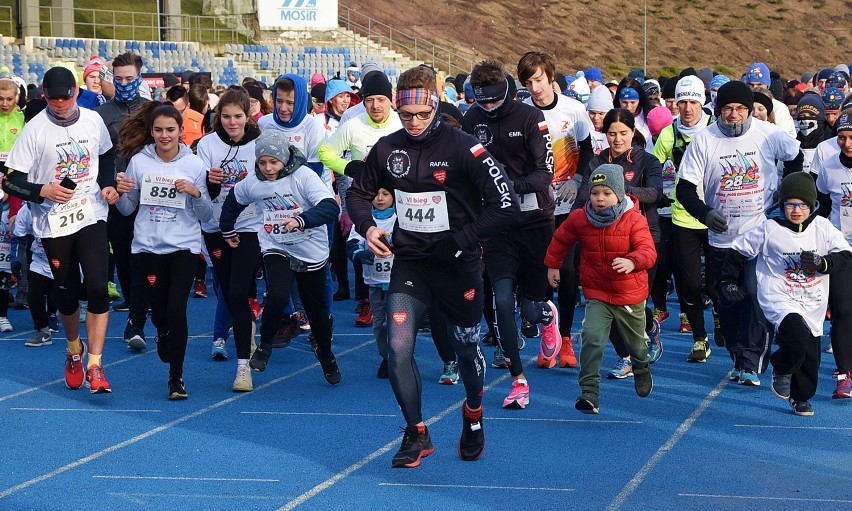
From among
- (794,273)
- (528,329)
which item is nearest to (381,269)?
(528,329)

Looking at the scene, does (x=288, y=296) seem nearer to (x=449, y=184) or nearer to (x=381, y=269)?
(x=381, y=269)

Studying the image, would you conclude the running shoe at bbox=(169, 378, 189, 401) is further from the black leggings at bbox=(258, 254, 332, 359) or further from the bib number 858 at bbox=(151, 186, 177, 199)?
the bib number 858 at bbox=(151, 186, 177, 199)

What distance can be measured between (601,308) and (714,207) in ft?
4.52

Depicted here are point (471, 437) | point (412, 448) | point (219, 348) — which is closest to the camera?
point (412, 448)

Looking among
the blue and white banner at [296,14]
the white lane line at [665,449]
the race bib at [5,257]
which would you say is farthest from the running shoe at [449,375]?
the blue and white banner at [296,14]

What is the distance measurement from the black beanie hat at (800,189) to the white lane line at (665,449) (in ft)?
4.74

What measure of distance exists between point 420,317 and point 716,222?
8.09 ft

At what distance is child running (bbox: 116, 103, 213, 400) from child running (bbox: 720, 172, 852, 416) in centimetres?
352

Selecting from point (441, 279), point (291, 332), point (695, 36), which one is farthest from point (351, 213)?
point (695, 36)

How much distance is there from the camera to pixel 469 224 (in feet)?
21.8

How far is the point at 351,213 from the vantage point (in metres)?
6.87

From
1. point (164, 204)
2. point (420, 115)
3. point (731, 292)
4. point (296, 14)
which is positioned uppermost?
point (296, 14)

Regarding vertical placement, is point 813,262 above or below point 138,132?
below

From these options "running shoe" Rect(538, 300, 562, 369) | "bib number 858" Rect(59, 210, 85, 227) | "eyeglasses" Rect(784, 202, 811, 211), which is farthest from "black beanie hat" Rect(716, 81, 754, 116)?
"bib number 858" Rect(59, 210, 85, 227)
